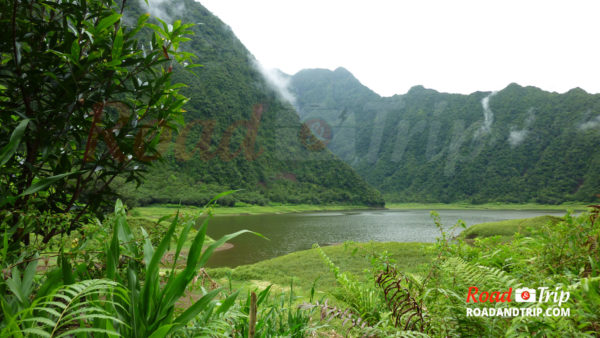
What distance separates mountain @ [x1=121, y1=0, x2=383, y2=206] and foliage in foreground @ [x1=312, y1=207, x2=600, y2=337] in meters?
67.5

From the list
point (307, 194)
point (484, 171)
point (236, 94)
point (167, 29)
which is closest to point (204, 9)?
point (236, 94)

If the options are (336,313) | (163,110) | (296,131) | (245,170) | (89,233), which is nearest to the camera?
(89,233)

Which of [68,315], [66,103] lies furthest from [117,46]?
[68,315]

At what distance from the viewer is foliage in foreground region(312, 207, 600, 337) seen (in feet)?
4.23

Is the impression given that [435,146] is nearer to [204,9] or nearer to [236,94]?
[236,94]

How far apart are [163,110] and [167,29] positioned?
532 millimetres

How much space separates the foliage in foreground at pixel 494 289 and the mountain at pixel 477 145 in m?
102

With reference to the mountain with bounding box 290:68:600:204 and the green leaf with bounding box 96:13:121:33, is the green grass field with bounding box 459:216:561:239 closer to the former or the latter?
the green leaf with bounding box 96:13:121:33

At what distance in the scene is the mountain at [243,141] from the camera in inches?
3356

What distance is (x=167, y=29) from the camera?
6.13ft

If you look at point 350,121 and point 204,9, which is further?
point 350,121

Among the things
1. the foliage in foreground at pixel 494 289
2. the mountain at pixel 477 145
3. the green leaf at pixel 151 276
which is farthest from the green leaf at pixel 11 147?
the mountain at pixel 477 145

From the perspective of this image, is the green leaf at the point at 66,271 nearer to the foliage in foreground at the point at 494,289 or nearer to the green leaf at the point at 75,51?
the green leaf at the point at 75,51

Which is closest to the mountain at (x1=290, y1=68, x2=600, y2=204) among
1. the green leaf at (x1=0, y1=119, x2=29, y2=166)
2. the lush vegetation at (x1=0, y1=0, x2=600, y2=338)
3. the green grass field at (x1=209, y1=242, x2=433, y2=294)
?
the green grass field at (x1=209, y1=242, x2=433, y2=294)
